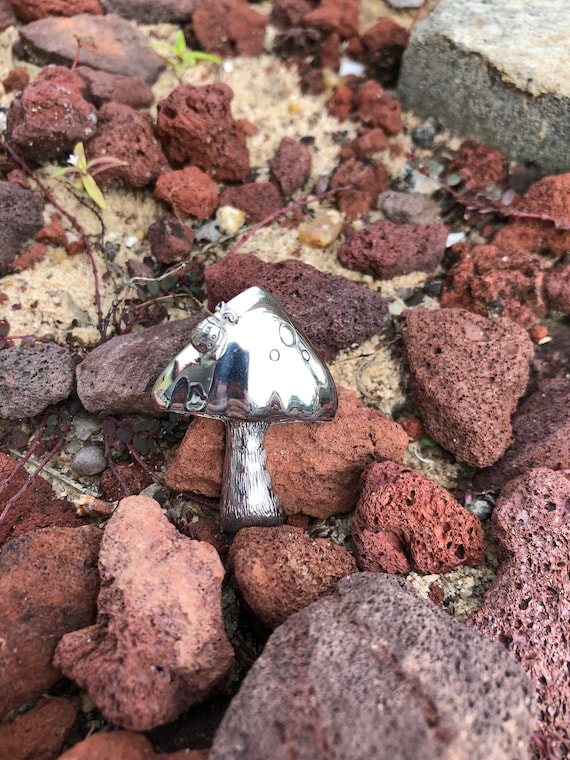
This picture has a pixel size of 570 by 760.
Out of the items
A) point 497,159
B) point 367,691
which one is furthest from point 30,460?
point 497,159

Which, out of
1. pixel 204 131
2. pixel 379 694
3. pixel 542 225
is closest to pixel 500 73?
pixel 542 225

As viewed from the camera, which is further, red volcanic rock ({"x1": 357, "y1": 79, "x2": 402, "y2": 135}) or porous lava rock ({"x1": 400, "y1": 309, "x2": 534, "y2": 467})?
red volcanic rock ({"x1": 357, "y1": 79, "x2": 402, "y2": 135})

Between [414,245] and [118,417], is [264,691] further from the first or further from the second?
[414,245]

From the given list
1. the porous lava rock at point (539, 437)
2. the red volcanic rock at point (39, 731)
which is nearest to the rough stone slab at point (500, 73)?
the porous lava rock at point (539, 437)

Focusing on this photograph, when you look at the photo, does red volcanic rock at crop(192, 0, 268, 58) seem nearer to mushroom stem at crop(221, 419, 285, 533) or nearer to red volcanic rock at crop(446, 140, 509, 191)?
red volcanic rock at crop(446, 140, 509, 191)

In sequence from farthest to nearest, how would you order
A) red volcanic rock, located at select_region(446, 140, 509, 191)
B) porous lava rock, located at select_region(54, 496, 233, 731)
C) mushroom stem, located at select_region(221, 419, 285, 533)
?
red volcanic rock, located at select_region(446, 140, 509, 191) → mushroom stem, located at select_region(221, 419, 285, 533) → porous lava rock, located at select_region(54, 496, 233, 731)

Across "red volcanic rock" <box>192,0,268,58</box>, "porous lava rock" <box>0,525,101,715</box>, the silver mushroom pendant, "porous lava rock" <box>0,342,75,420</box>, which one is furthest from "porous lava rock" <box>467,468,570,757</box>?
"red volcanic rock" <box>192,0,268,58</box>

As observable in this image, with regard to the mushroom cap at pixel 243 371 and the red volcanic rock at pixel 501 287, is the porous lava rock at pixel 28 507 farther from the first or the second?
the red volcanic rock at pixel 501 287
